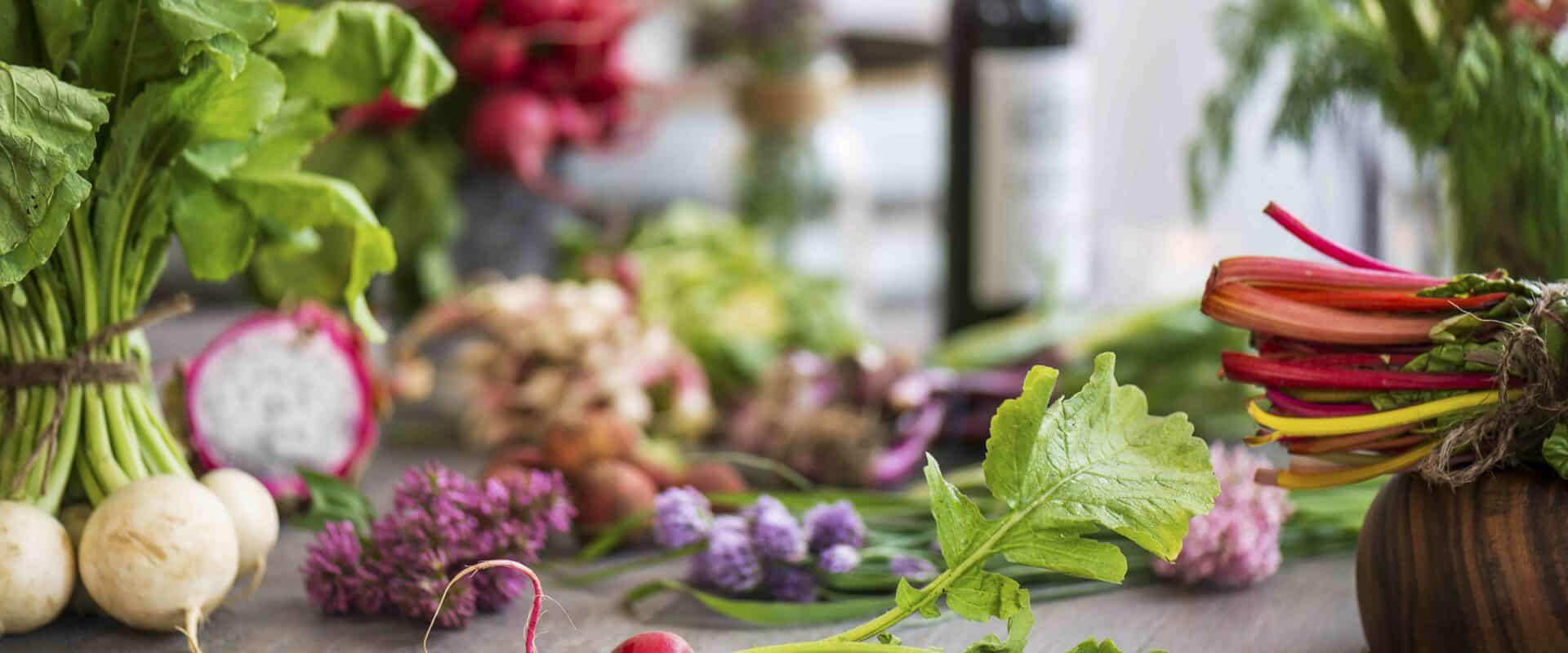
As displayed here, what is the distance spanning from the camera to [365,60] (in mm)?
687

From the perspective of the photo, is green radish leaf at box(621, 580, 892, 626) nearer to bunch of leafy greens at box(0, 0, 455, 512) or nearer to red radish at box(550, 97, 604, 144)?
bunch of leafy greens at box(0, 0, 455, 512)

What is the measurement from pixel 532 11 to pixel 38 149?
805 millimetres

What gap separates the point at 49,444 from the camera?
0.64m

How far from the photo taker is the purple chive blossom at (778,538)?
720 millimetres

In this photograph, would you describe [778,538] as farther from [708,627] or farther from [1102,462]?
[1102,462]

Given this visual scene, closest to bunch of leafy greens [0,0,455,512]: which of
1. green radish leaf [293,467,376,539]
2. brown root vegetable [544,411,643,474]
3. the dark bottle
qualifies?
green radish leaf [293,467,376,539]

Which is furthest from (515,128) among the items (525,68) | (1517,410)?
(1517,410)

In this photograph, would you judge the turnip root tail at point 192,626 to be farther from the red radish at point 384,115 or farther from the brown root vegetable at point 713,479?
the red radish at point 384,115

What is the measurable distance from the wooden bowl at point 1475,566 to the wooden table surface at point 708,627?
0.28ft

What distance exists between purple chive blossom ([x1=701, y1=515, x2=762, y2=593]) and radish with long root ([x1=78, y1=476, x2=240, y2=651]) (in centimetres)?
25

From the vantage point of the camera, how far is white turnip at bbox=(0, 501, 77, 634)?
595 millimetres

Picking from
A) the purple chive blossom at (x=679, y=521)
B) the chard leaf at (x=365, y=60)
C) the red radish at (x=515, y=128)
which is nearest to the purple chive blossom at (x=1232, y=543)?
the purple chive blossom at (x=679, y=521)

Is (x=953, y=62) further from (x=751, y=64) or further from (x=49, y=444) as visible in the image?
(x=49, y=444)

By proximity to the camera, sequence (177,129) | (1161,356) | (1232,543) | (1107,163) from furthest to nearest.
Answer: (1107,163) < (1161,356) < (1232,543) < (177,129)
